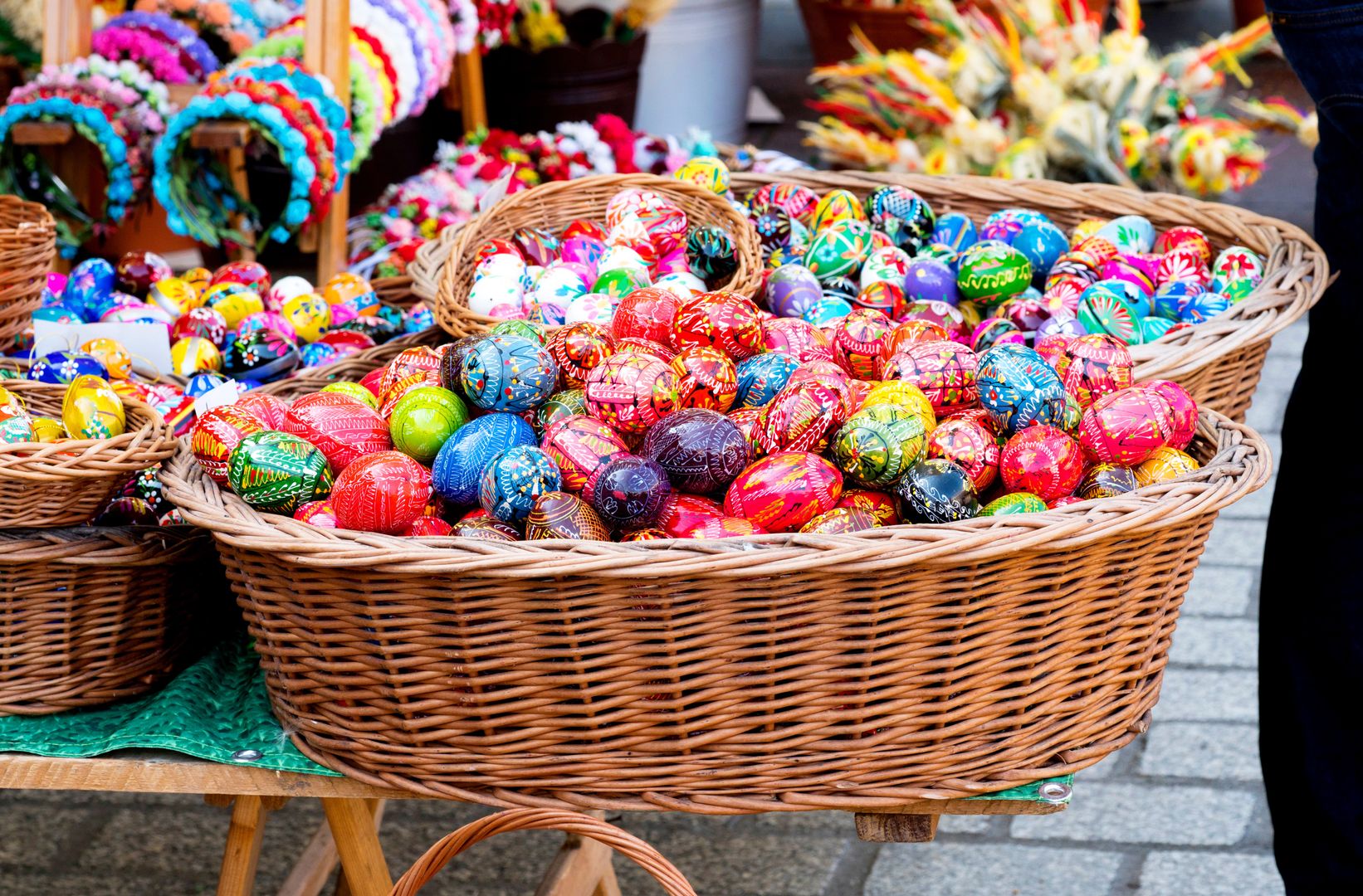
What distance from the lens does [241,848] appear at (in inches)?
68.4

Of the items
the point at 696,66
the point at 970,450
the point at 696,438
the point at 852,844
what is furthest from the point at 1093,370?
the point at 696,66

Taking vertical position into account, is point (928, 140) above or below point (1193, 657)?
above

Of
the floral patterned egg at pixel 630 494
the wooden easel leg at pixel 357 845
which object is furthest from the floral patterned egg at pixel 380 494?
the wooden easel leg at pixel 357 845

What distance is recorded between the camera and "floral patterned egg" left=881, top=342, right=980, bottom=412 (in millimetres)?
1608

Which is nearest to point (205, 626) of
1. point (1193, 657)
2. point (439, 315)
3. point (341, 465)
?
point (341, 465)

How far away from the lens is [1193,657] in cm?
292

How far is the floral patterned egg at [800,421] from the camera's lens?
148 cm

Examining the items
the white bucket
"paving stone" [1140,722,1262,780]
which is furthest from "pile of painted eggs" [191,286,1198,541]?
the white bucket

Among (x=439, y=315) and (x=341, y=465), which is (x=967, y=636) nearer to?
(x=341, y=465)

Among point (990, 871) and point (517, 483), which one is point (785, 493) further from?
point (990, 871)

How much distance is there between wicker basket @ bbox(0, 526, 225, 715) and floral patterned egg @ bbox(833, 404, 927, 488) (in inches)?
30.9

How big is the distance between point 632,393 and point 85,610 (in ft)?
2.22

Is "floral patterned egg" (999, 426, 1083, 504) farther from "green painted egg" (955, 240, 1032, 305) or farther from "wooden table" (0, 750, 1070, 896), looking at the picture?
"green painted egg" (955, 240, 1032, 305)

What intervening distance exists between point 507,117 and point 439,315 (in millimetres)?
3157
